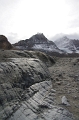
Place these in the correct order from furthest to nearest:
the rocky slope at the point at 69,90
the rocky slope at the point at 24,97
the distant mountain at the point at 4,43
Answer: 1. the distant mountain at the point at 4,43
2. the rocky slope at the point at 69,90
3. the rocky slope at the point at 24,97

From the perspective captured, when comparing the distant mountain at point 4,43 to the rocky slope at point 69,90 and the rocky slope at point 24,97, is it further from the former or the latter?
the rocky slope at point 24,97

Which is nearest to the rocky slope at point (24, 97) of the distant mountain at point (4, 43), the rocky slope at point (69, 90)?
the rocky slope at point (69, 90)

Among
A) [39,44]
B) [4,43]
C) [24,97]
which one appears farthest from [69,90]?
[39,44]

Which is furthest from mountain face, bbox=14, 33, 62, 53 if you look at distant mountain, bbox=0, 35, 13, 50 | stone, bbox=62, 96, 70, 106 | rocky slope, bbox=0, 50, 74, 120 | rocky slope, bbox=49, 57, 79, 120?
stone, bbox=62, 96, 70, 106

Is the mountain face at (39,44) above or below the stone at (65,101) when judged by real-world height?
above

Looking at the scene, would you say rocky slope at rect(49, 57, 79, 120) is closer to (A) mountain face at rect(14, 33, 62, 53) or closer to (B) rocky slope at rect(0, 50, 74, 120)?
(B) rocky slope at rect(0, 50, 74, 120)

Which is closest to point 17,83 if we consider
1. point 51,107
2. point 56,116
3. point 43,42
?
point 51,107

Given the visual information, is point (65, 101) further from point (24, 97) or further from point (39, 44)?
point (39, 44)

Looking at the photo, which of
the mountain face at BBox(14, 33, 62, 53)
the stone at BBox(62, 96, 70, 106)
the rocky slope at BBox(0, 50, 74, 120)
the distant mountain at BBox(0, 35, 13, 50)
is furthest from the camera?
the mountain face at BBox(14, 33, 62, 53)

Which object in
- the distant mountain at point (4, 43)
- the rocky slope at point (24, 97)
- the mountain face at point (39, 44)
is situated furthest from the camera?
the mountain face at point (39, 44)

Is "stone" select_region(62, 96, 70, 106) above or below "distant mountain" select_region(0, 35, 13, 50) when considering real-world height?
below

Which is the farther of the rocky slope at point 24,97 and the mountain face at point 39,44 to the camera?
the mountain face at point 39,44

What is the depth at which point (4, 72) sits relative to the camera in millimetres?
8742

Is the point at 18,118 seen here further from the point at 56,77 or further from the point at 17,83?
the point at 56,77
